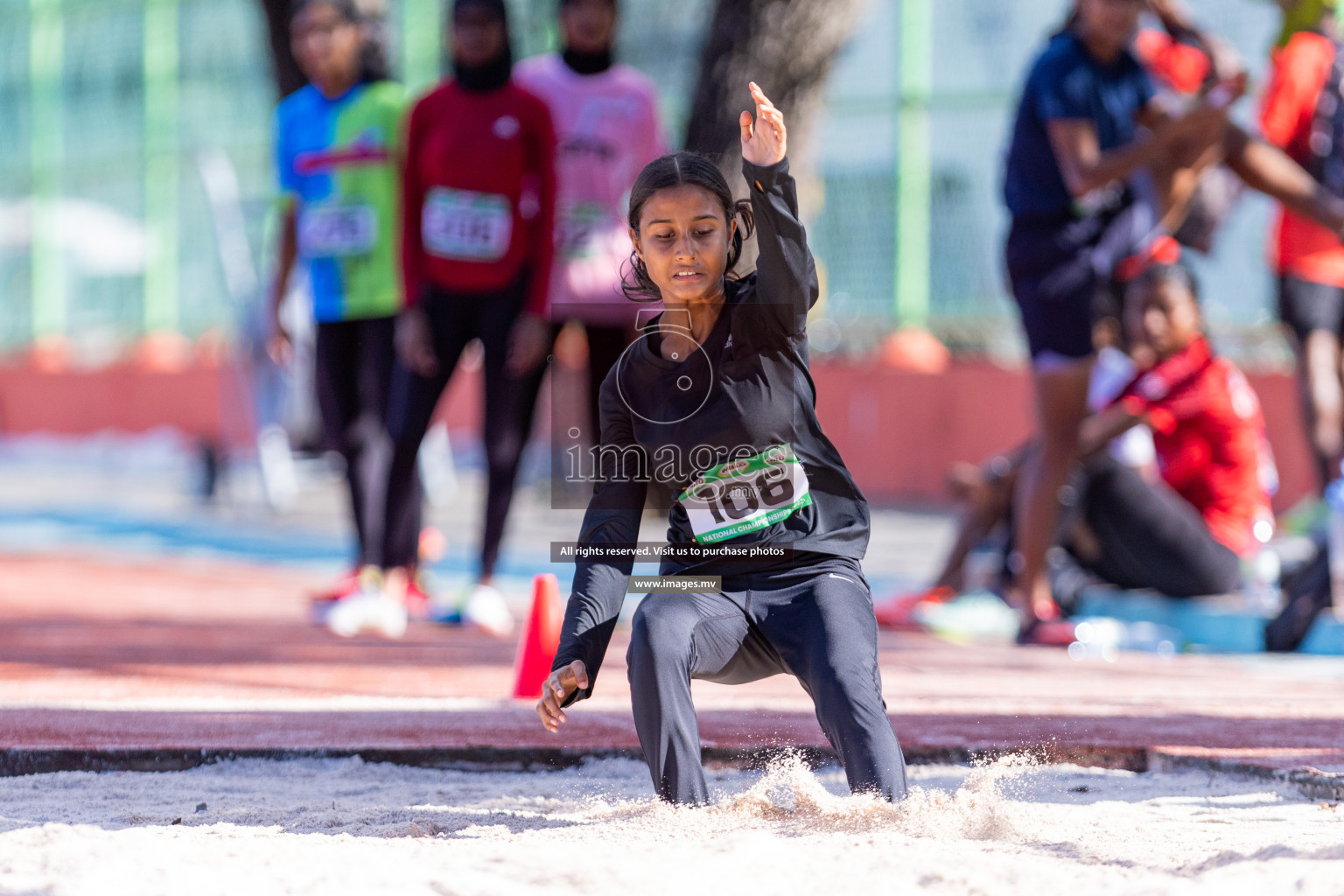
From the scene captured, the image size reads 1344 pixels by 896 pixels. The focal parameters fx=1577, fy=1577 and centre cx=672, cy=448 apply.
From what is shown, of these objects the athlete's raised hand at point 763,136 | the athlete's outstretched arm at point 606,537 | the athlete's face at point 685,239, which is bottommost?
the athlete's outstretched arm at point 606,537

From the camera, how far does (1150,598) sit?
557cm

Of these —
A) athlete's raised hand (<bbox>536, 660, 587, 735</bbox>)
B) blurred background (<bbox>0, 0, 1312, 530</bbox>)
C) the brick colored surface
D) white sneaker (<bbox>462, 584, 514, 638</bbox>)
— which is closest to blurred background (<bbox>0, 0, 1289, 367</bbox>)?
blurred background (<bbox>0, 0, 1312, 530</bbox>)

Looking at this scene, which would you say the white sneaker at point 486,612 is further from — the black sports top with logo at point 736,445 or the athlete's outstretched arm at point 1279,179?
the athlete's outstretched arm at point 1279,179

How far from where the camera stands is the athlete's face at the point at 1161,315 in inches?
218

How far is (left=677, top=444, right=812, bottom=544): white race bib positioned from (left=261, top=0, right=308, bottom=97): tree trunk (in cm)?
650

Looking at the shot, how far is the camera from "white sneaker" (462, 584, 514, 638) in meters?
5.45

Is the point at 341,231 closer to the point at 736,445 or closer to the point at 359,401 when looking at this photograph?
the point at 359,401

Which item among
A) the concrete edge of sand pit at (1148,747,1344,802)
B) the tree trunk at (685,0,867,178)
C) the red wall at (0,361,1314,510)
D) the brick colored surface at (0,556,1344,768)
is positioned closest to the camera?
the concrete edge of sand pit at (1148,747,1344,802)

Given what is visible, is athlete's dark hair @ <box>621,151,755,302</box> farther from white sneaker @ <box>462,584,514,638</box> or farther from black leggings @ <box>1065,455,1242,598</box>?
black leggings @ <box>1065,455,1242,598</box>

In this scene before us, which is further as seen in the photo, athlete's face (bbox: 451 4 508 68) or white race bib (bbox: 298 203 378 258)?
white race bib (bbox: 298 203 378 258)

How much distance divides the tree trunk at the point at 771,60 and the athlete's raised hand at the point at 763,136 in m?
5.63

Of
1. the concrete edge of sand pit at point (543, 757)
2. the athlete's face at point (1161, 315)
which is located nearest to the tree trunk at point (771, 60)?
the athlete's face at point (1161, 315)

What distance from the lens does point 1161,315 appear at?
555 centimetres

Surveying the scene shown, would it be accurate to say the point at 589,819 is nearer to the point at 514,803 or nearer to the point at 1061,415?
the point at 514,803
